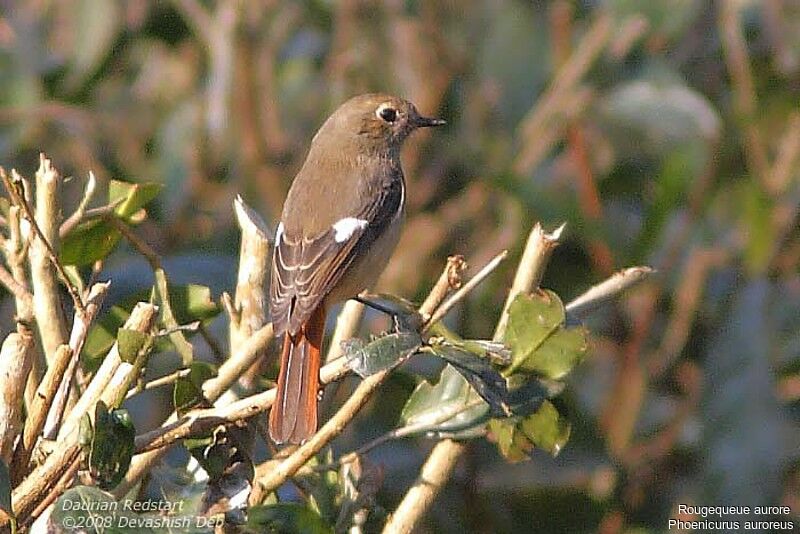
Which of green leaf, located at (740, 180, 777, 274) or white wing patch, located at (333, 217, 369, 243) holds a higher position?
white wing patch, located at (333, 217, 369, 243)

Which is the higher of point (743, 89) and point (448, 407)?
point (448, 407)

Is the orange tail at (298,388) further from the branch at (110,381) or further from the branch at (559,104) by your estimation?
the branch at (559,104)

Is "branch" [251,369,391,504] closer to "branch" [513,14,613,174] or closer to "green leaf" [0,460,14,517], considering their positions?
"green leaf" [0,460,14,517]

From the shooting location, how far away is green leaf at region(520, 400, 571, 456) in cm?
177

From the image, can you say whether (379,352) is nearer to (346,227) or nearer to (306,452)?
(306,452)

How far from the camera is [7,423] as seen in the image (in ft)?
4.94

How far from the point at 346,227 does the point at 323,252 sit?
0.13m

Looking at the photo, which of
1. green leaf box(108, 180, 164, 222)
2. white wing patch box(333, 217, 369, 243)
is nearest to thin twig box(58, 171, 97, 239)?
green leaf box(108, 180, 164, 222)

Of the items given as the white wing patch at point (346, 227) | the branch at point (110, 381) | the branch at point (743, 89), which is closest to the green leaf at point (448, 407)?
the branch at point (110, 381)

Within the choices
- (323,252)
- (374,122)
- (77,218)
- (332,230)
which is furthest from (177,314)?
(374,122)

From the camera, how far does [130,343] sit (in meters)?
1.49

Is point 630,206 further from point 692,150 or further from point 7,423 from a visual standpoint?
point 7,423

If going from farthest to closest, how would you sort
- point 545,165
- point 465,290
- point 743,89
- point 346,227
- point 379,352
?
point 545,165
point 743,89
point 346,227
point 465,290
point 379,352

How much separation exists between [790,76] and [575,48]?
60cm
